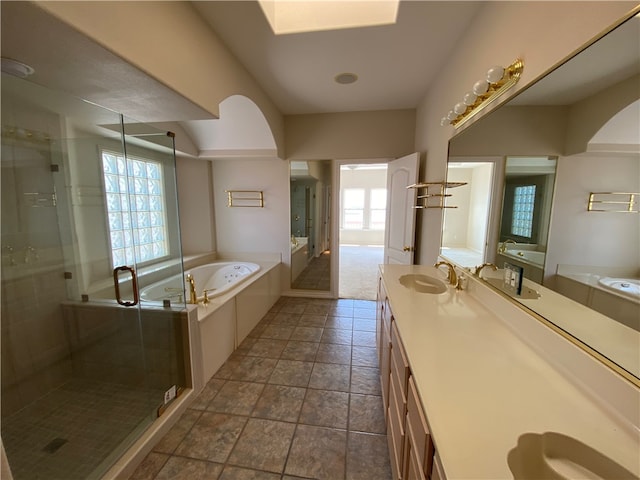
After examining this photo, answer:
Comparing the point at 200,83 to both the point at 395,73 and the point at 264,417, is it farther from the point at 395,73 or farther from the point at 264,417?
the point at 264,417

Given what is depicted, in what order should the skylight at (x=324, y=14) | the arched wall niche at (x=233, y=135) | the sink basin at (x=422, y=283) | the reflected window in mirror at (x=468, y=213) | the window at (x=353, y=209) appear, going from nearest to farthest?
the reflected window in mirror at (x=468, y=213), the skylight at (x=324, y=14), the sink basin at (x=422, y=283), the arched wall niche at (x=233, y=135), the window at (x=353, y=209)

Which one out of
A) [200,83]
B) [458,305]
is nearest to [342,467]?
[458,305]

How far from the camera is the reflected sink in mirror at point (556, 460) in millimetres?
620

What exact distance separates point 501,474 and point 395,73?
2.87 meters

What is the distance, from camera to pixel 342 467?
1.41 meters

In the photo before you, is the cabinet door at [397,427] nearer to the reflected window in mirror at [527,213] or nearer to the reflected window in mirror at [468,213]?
the reflected window in mirror at [527,213]

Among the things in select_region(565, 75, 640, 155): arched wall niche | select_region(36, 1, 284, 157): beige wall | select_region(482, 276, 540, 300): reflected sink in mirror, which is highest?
select_region(36, 1, 284, 157): beige wall

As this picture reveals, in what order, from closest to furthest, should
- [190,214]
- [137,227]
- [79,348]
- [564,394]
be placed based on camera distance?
[564,394] < [79,348] < [137,227] < [190,214]

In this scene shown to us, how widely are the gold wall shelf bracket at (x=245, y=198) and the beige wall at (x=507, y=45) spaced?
2381 millimetres

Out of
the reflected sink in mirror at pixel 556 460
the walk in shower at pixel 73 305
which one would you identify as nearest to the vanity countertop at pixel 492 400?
the reflected sink in mirror at pixel 556 460

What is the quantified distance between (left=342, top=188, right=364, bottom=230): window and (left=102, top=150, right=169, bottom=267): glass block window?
6427mm

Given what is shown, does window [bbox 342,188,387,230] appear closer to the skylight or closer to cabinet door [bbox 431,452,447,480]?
the skylight

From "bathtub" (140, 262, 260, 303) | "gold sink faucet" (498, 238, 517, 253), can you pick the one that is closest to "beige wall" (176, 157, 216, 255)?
"bathtub" (140, 262, 260, 303)

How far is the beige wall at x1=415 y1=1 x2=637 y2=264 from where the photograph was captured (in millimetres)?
894
